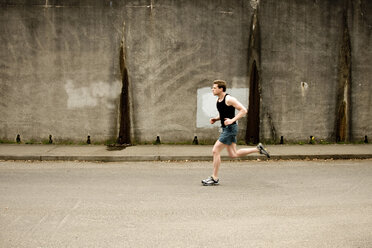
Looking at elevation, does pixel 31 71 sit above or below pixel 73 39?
below

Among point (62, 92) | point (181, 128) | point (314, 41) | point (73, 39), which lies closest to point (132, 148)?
point (181, 128)

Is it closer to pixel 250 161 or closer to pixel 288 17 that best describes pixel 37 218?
pixel 250 161

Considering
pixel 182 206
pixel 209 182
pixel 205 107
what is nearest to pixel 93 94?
pixel 205 107

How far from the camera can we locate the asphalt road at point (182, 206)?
482 cm

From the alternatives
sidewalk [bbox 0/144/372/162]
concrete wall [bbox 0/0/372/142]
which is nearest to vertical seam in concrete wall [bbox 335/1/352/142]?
concrete wall [bbox 0/0/372/142]

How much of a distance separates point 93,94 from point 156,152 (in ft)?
8.59

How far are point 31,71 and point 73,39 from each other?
1425 millimetres

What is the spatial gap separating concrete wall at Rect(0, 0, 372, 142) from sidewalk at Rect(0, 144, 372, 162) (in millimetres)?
748

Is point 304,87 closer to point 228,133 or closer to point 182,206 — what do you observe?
point 228,133

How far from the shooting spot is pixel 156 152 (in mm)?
10352

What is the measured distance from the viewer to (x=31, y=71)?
1149 cm

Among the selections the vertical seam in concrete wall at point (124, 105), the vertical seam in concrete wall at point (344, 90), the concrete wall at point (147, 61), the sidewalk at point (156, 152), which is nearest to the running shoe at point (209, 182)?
the sidewalk at point (156, 152)

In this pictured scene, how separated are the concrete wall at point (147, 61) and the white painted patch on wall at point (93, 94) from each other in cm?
3

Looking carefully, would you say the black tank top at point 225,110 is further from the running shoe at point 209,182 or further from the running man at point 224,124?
the running shoe at point 209,182
